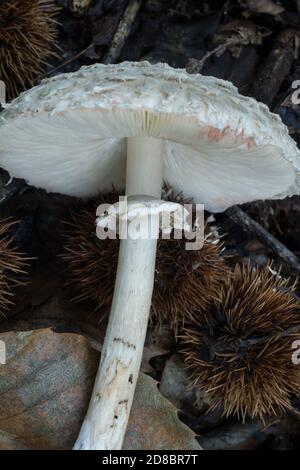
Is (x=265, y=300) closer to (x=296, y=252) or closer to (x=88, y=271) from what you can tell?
(x=296, y=252)

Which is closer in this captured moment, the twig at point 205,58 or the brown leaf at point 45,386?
the brown leaf at point 45,386

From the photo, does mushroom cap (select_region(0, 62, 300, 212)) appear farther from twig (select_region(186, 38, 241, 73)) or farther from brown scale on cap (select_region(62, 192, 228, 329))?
twig (select_region(186, 38, 241, 73))

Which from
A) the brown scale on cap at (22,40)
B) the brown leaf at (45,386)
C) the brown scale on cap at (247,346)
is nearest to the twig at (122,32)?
the brown scale on cap at (22,40)

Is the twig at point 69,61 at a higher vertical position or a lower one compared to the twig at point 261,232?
higher

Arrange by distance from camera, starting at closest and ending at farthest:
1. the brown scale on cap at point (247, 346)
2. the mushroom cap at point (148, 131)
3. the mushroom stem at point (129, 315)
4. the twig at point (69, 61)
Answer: the mushroom cap at point (148, 131) → the mushroom stem at point (129, 315) → the brown scale on cap at point (247, 346) → the twig at point (69, 61)

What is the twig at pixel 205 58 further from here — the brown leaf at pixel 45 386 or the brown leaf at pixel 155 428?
the brown leaf at pixel 155 428

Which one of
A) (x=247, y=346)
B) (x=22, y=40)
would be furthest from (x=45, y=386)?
(x=22, y=40)
